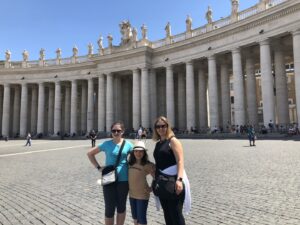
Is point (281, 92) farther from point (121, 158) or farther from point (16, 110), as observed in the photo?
point (16, 110)

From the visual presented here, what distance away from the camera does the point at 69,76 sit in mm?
55969

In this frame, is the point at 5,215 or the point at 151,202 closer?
the point at 5,215

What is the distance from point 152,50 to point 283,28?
67.9ft

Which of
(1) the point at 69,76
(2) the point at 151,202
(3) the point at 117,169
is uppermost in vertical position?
(1) the point at 69,76

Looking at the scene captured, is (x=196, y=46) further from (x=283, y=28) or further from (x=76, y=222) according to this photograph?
(x=76, y=222)

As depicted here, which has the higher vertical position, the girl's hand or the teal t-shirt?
the teal t-shirt

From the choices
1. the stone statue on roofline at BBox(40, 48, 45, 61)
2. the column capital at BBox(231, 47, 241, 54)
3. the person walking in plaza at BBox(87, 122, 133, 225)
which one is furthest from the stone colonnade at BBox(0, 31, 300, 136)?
the person walking in plaza at BBox(87, 122, 133, 225)

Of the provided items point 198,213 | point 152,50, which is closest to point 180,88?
point 152,50

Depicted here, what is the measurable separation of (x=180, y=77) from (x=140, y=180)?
45.6 meters

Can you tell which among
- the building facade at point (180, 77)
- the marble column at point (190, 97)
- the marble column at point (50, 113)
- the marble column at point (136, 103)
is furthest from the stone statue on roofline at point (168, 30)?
the marble column at point (50, 113)

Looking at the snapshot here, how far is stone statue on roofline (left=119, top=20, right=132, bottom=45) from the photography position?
51466 mm

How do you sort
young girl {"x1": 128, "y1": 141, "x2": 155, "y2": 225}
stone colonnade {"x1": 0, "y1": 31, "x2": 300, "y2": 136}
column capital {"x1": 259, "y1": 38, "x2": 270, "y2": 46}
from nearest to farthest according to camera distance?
young girl {"x1": 128, "y1": 141, "x2": 155, "y2": 225}, column capital {"x1": 259, "y1": 38, "x2": 270, "y2": 46}, stone colonnade {"x1": 0, "y1": 31, "x2": 300, "y2": 136}

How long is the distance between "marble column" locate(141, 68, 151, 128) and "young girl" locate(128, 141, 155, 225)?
4051 centimetres

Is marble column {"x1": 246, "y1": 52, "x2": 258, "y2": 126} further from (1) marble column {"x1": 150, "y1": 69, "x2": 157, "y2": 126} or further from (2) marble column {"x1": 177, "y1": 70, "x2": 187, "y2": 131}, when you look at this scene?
(1) marble column {"x1": 150, "y1": 69, "x2": 157, "y2": 126}
